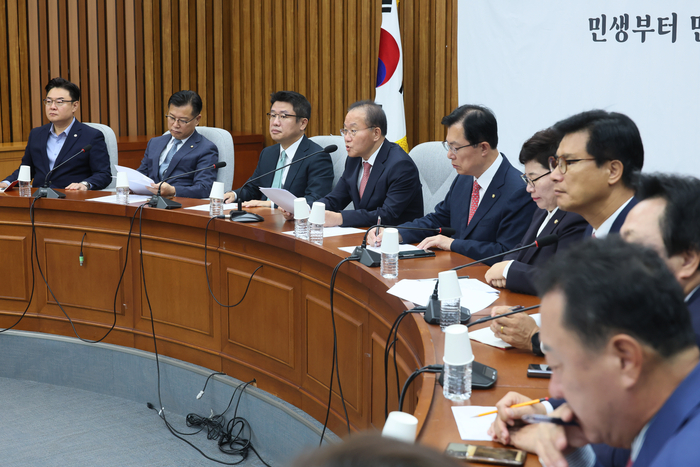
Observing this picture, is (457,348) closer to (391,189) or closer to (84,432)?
(391,189)

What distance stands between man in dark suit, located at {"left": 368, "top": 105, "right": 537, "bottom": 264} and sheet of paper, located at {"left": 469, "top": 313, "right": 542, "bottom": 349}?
3.22ft

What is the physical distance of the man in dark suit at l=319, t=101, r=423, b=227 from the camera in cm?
358

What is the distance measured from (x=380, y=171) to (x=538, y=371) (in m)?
2.26

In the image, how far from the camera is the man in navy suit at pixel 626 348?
821 millimetres

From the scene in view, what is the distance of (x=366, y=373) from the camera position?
2461 millimetres

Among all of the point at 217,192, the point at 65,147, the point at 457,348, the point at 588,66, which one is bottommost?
the point at 457,348

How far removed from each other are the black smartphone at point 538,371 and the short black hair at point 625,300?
0.65 metres

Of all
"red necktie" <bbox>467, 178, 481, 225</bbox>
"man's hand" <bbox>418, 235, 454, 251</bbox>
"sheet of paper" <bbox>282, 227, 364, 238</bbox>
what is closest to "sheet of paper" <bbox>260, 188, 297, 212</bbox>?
"sheet of paper" <bbox>282, 227, 364, 238</bbox>

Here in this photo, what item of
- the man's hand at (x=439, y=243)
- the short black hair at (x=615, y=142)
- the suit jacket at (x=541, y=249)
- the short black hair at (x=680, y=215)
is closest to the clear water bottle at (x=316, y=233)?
the man's hand at (x=439, y=243)

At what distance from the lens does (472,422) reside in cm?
129

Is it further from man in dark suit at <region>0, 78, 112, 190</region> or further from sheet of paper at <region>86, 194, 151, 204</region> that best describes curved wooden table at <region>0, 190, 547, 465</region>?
man in dark suit at <region>0, 78, 112, 190</region>

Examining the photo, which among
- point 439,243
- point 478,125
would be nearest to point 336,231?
point 439,243

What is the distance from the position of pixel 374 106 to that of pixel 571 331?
2.93 meters

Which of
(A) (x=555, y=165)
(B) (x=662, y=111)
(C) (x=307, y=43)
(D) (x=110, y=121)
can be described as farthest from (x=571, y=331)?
(D) (x=110, y=121)
